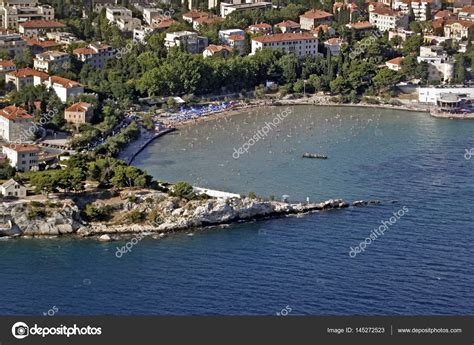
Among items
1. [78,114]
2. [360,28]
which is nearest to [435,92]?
[360,28]

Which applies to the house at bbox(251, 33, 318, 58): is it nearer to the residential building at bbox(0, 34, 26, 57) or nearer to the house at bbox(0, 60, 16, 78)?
the residential building at bbox(0, 34, 26, 57)

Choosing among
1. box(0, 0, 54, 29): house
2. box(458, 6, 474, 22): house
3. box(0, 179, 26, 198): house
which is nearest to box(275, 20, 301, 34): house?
box(458, 6, 474, 22): house

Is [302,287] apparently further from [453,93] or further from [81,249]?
[453,93]

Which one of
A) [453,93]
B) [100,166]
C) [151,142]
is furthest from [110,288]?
[453,93]

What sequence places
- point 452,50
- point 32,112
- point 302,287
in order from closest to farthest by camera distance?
point 302,287 → point 32,112 → point 452,50

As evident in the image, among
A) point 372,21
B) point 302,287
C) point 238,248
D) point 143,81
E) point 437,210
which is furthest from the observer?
point 372,21

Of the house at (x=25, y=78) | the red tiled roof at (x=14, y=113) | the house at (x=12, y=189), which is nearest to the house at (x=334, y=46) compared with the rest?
the house at (x=25, y=78)

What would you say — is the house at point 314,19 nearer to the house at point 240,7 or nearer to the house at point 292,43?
the house at point 240,7
